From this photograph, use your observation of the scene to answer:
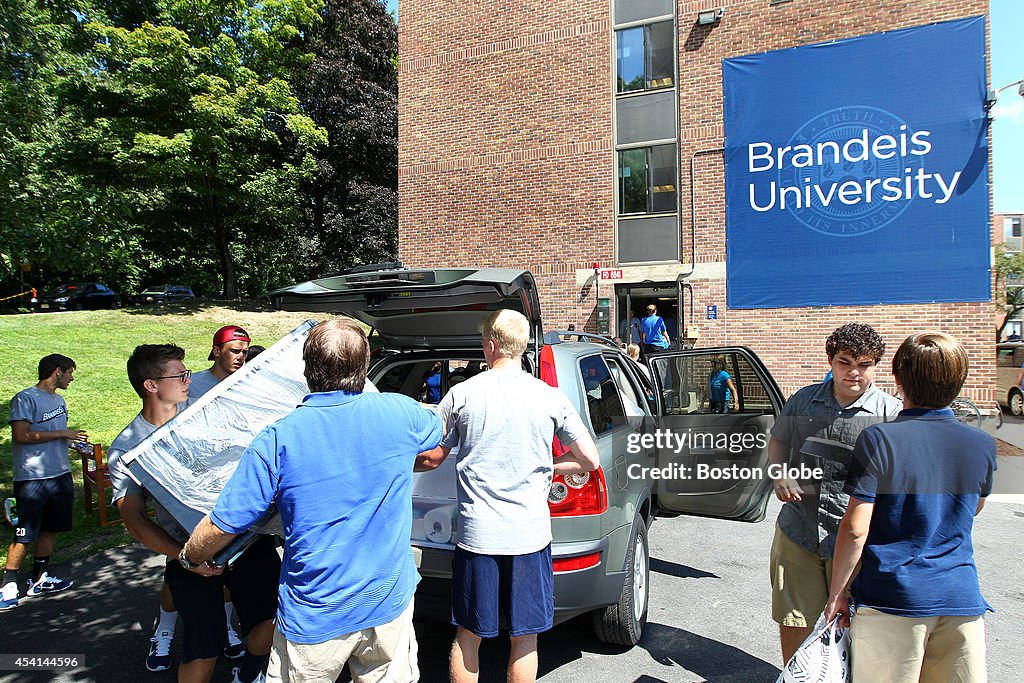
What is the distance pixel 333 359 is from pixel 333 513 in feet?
1.59

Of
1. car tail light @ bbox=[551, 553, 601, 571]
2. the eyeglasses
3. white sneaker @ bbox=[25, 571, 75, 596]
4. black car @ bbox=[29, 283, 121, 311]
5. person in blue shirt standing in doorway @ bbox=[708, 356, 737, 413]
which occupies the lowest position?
white sneaker @ bbox=[25, 571, 75, 596]

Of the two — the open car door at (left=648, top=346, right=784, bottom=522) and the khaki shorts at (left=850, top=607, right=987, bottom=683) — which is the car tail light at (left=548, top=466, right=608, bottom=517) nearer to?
the open car door at (left=648, top=346, right=784, bottom=522)

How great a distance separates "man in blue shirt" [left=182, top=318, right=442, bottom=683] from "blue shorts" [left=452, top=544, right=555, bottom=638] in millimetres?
465

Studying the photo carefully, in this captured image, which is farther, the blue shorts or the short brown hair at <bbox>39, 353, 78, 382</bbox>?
the short brown hair at <bbox>39, 353, 78, 382</bbox>

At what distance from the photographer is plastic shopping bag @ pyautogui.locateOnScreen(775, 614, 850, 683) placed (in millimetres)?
2104

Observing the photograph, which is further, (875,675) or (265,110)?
(265,110)

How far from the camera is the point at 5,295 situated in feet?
109

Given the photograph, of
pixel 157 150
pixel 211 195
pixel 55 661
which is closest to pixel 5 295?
pixel 211 195

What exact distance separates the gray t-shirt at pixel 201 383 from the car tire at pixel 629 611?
2702mm

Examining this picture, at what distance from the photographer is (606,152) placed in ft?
50.1

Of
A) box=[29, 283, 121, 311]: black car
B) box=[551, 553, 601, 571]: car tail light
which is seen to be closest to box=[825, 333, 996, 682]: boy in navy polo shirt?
box=[551, 553, 601, 571]: car tail light

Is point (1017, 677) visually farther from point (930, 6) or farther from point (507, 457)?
point (930, 6)

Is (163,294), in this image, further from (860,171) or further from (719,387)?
(719,387)

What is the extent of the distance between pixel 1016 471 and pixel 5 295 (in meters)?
41.7
